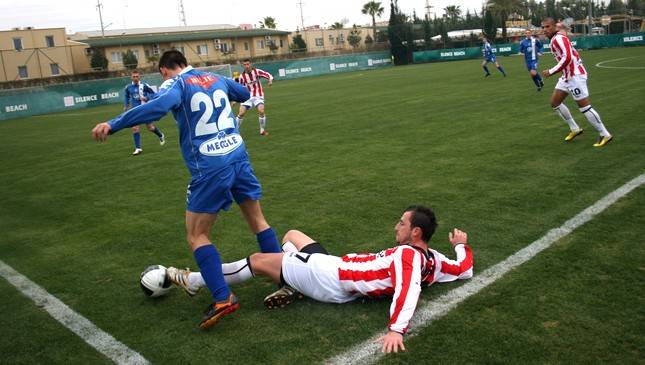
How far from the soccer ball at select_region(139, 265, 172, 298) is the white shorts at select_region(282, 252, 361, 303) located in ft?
3.70

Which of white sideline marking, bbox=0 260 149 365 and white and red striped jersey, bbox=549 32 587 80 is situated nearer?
white sideline marking, bbox=0 260 149 365

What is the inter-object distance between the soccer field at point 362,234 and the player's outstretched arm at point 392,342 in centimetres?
9

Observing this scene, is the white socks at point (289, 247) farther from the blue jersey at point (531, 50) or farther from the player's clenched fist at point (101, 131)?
the blue jersey at point (531, 50)

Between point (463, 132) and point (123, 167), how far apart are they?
7.43m

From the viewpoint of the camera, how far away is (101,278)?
525cm

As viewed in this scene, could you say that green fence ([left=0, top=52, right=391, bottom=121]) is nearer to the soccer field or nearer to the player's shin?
the soccer field

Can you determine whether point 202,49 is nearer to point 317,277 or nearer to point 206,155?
point 206,155

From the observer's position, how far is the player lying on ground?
12.6ft

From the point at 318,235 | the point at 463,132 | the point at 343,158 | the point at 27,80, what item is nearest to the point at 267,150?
the point at 343,158

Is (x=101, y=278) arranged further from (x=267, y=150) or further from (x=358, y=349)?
(x=267, y=150)

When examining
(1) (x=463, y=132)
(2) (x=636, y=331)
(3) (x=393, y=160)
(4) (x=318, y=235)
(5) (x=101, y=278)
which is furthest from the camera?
(1) (x=463, y=132)

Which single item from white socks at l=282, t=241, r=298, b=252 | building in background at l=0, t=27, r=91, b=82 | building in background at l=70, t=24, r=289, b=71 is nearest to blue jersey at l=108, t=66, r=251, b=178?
white socks at l=282, t=241, r=298, b=252

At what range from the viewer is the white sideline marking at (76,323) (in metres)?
3.75

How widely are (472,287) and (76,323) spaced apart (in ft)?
10.6
